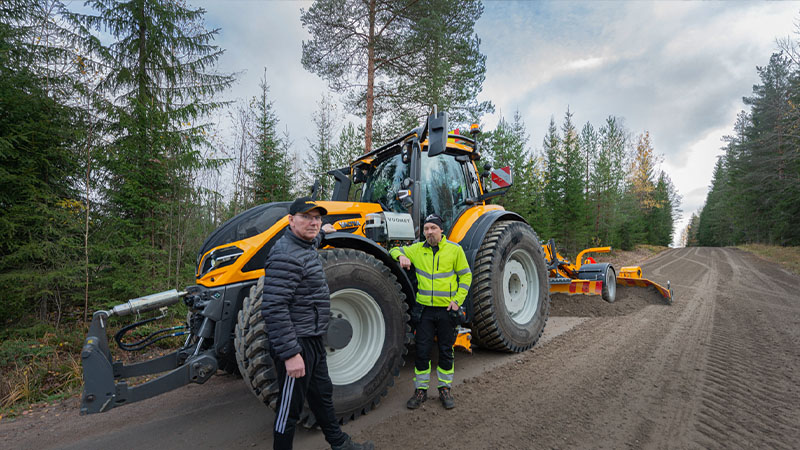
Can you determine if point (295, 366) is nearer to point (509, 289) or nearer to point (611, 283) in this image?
point (509, 289)

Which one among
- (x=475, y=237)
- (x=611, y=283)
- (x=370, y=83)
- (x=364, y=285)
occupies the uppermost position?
(x=370, y=83)

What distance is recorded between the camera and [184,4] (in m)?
8.28

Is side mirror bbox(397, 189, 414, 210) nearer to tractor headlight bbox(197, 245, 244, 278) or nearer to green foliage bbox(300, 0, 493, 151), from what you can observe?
tractor headlight bbox(197, 245, 244, 278)

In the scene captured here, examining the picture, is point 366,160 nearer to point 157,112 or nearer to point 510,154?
point 157,112

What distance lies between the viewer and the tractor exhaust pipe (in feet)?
7.90

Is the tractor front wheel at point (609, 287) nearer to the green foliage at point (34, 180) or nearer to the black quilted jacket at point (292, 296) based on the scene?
the black quilted jacket at point (292, 296)

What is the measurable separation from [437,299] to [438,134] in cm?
156

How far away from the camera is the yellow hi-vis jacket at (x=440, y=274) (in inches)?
127

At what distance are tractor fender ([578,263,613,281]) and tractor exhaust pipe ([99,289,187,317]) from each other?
7409mm

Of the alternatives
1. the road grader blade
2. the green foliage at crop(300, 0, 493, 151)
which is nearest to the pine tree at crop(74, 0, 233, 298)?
the green foliage at crop(300, 0, 493, 151)

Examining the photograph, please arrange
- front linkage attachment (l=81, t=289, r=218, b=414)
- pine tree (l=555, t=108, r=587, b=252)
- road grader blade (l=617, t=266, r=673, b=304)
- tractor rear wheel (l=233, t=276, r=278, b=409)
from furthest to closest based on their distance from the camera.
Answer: pine tree (l=555, t=108, r=587, b=252)
road grader blade (l=617, t=266, r=673, b=304)
tractor rear wheel (l=233, t=276, r=278, b=409)
front linkage attachment (l=81, t=289, r=218, b=414)

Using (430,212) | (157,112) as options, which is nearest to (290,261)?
(430,212)

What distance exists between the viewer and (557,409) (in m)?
3.00

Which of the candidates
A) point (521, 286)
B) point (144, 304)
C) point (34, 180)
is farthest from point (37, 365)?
point (521, 286)
